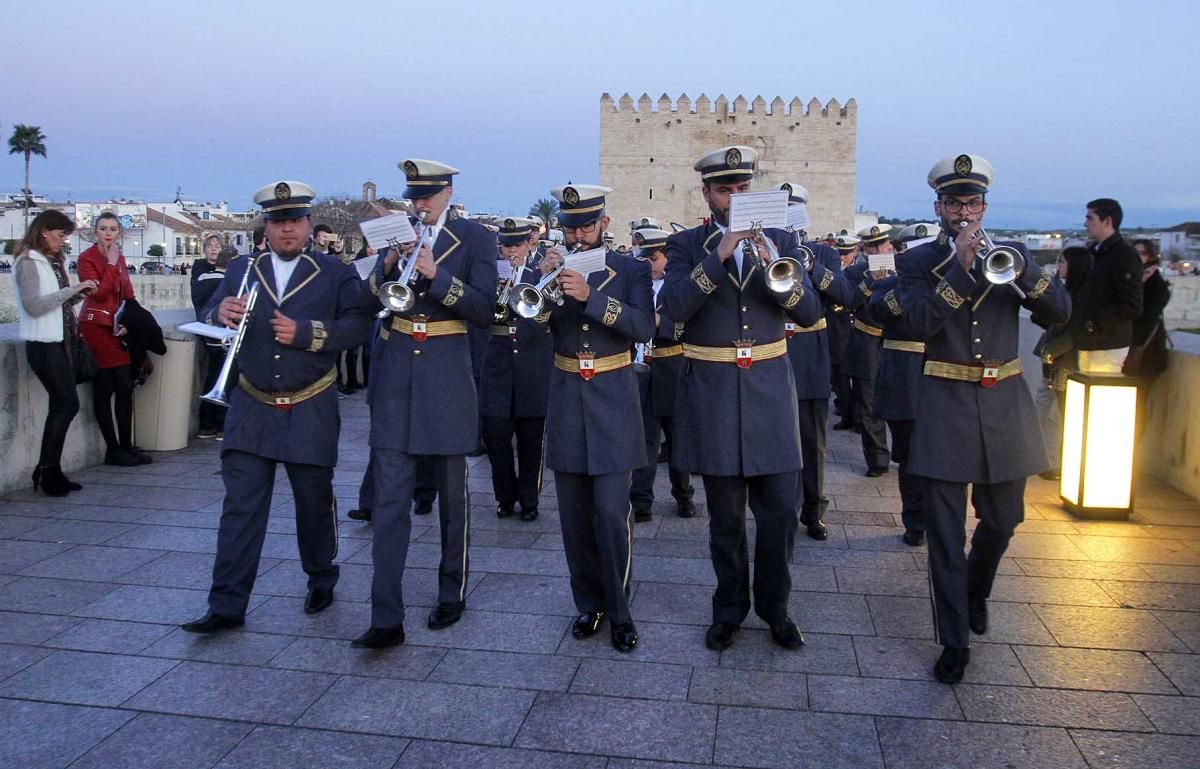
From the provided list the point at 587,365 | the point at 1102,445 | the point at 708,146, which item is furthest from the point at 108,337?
the point at 708,146

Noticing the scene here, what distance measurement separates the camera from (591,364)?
498cm

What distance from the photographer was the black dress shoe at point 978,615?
197 inches

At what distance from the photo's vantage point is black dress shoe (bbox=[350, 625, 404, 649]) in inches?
190

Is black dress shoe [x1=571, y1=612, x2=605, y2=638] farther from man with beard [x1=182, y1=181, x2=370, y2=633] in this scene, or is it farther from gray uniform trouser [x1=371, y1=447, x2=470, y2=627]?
Result: man with beard [x1=182, y1=181, x2=370, y2=633]

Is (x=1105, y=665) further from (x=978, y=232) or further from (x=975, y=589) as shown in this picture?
(x=978, y=232)

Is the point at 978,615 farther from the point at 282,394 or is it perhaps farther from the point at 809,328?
the point at 282,394

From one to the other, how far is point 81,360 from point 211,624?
14.0ft

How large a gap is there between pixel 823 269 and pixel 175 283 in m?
41.2

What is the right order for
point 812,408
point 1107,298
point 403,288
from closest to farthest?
point 403,288 → point 812,408 → point 1107,298

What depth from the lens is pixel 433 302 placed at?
503 centimetres

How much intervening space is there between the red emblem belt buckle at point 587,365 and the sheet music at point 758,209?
105 cm

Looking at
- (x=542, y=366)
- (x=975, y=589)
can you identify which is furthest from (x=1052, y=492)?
(x=542, y=366)

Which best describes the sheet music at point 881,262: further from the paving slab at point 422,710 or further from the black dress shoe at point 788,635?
the paving slab at point 422,710

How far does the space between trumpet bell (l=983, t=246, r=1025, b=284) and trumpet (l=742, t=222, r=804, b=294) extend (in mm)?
781
